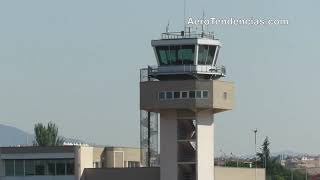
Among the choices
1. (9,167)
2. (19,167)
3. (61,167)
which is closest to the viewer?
(61,167)

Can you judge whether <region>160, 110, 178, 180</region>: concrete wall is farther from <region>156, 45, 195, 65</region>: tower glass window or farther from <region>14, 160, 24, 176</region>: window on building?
<region>14, 160, 24, 176</region>: window on building

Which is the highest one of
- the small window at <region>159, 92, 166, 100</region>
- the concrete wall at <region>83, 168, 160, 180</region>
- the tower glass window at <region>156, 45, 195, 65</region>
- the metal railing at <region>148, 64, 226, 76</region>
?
the tower glass window at <region>156, 45, 195, 65</region>

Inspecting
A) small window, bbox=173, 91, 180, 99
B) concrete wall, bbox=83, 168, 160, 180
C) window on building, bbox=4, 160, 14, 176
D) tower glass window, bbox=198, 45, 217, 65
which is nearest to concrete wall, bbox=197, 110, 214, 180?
small window, bbox=173, 91, 180, 99

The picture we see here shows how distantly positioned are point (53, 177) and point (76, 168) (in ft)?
9.22

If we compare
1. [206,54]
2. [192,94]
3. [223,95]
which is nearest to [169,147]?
[192,94]

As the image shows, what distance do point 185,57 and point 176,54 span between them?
0.90 meters

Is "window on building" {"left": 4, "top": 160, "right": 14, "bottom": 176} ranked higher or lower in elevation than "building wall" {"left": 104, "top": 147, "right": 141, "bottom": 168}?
lower

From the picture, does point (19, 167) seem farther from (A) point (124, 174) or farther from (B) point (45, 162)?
(A) point (124, 174)

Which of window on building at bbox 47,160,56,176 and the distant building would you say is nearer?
the distant building

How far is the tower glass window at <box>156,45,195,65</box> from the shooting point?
90688 millimetres

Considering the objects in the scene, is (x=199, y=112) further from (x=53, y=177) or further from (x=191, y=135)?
(x=53, y=177)

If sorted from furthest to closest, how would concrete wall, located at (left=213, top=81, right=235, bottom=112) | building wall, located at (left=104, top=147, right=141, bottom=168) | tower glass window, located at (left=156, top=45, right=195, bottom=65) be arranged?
building wall, located at (left=104, top=147, right=141, bottom=168)
tower glass window, located at (left=156, top=45, right=195, bottom=65)
concrete wall, located at (left=213, top=81, right=235, bottom=112)

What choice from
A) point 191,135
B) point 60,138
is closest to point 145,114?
point 191,135

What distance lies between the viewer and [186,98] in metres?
89.7
